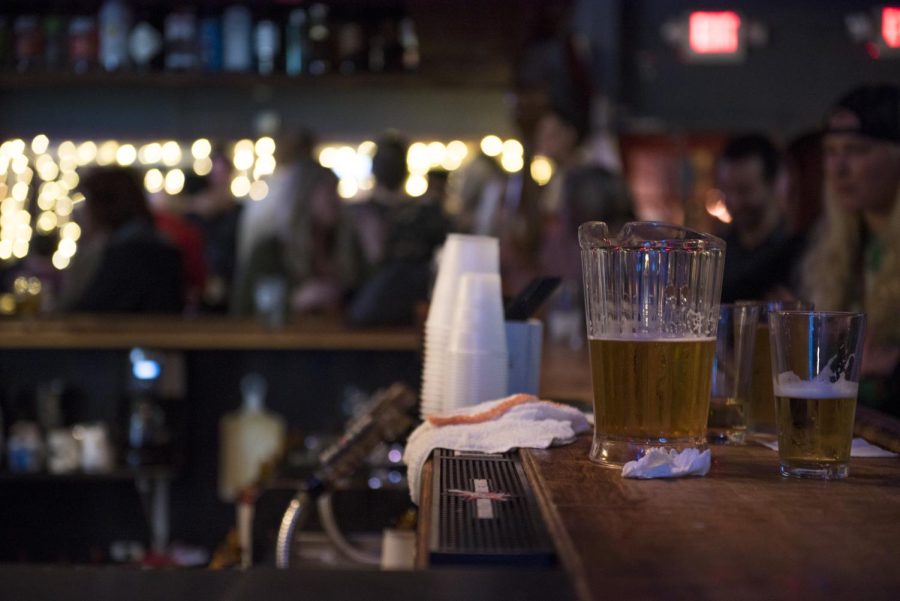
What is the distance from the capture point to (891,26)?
25.8ft

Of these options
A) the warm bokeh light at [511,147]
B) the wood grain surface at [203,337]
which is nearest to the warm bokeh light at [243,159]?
the warm bokeh light at [511,147]

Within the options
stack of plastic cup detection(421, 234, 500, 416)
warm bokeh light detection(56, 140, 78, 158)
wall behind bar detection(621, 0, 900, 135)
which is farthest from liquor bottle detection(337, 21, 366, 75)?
wall behind bar detection(621, 0, 900, 135)

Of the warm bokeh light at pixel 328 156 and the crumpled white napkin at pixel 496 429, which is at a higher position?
the warm bokeh light at pixel 328 156

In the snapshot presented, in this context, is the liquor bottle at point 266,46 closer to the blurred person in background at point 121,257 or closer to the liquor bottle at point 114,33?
the liquor bottle at point 114,33

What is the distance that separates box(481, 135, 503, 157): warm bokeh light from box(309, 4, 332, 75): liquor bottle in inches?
62.1

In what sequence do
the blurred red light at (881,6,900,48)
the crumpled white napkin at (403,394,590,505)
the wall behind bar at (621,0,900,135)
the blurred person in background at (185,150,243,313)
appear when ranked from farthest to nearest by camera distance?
1. the wall behind bar at (621,0,900,135)
2. the blurred red light at (881,6,900,48)
3. the blurred person in background at (185,150,243,313)
4. the crumpled white napkin at (403,394,590,505)

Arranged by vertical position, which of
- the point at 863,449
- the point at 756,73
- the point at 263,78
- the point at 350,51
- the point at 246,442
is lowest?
the point at 246,442

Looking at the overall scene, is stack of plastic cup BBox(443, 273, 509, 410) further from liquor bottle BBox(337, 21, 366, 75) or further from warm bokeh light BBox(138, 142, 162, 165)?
warm bokeh light BBox(138, 142, 162, 165)

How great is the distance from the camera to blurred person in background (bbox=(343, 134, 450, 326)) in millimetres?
3955

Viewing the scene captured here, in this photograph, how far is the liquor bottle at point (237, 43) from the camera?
5.07m

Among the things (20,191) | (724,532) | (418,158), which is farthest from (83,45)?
(724,532)

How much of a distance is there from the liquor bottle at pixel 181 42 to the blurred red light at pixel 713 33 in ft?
14.7

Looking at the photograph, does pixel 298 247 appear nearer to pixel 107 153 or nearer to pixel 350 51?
pixel 350 51

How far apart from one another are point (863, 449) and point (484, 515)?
1.88ft
